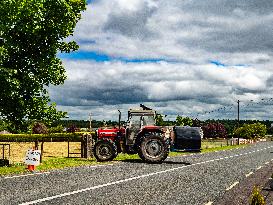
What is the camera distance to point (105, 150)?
22406 millimetres

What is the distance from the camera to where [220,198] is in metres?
11.3

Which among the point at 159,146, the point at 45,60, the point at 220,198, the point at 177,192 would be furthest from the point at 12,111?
the point at 220,198

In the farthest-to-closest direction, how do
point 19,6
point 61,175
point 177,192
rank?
point 19,6 → point 61,175 → point 177,192

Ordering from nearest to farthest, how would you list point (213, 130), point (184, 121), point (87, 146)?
point (87, 146)
point (184, 121)
point (213, 130)

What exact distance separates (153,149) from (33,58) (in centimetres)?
758

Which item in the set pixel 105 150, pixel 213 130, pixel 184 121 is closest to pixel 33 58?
pixel 105 150

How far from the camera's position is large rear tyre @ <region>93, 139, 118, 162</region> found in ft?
72.7

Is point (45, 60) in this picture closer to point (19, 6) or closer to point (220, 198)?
point (19, 6)

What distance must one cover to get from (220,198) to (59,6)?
42.0 ft

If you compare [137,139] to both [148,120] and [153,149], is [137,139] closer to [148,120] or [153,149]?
[153,149]

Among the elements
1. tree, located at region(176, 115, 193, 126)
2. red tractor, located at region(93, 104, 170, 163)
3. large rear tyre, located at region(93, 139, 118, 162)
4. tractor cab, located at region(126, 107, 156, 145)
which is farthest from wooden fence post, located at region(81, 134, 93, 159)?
tree, located at region(176, 115, 193, 126)

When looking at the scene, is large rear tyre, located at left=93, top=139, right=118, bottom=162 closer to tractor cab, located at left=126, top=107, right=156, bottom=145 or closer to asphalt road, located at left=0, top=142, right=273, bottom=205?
tractor cab, located at left=126, top=107, right=156, bottom=145

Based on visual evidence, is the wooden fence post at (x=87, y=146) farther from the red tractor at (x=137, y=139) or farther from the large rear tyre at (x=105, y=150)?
the large rear tyre at (x=105, y=150)

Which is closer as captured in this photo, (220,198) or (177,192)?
(220,198)
